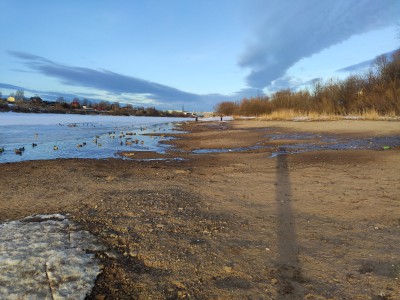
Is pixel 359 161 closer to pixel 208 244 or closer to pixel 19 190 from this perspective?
pixel 208 244

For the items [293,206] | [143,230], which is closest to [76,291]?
[143,230]

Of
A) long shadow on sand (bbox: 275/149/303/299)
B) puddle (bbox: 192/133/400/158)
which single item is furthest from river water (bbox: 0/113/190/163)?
long shadow on sand (bbox: 275/149/303/299)

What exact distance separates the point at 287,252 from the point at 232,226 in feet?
3.04

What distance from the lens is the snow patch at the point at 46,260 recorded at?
97.7 inches

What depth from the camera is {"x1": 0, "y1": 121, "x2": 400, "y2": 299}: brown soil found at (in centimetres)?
272

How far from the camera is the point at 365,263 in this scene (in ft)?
10.1

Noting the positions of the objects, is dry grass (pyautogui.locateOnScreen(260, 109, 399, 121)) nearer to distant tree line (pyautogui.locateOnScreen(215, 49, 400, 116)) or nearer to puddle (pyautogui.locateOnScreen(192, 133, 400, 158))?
distant tree line (pyautogui.locateOnScreen(215, 49, 400, 116))

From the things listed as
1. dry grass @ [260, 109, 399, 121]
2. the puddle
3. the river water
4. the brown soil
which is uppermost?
dry grass @ [260, 109, 399, 121]

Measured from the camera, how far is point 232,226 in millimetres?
4113

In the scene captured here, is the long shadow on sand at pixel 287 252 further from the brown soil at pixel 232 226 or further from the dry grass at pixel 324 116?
the dry grass at pixel 324 116

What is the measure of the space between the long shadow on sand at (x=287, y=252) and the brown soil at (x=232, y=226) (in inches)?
0.6

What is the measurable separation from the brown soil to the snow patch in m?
0.15

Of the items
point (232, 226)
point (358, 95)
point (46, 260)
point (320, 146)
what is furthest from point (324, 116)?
point (46, 260)

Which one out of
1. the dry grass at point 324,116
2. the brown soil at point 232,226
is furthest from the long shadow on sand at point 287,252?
the dry grass at point 324,116
